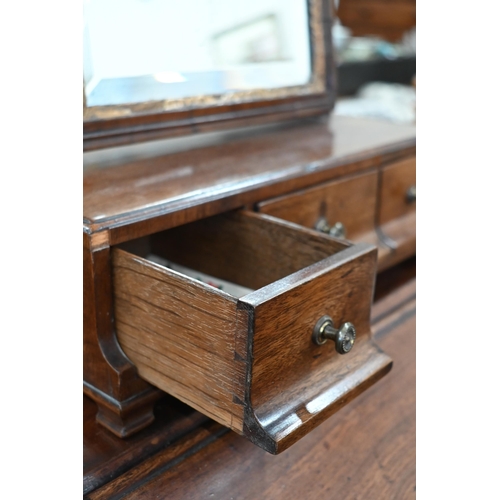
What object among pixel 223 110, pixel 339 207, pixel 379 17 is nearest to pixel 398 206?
pixel 339 207

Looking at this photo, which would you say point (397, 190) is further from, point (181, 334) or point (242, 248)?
point (181, 334)

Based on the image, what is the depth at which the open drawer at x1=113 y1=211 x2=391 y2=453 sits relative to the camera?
1.75ft

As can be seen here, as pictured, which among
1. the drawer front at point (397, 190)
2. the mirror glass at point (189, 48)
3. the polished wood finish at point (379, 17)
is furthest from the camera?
the polished wood finish at point (379, 17)

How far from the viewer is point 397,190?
1032 mm

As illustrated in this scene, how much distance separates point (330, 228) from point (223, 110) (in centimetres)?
25

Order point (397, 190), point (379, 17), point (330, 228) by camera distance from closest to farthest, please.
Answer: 1. point (330, 228)
2. point (397, 190)
3. point (379, 17)

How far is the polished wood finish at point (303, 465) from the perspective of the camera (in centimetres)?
61

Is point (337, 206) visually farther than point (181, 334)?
Yes

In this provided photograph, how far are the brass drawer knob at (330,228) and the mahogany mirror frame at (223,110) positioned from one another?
234 millimetres

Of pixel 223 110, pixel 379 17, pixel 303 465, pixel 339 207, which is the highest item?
pixel 379 17

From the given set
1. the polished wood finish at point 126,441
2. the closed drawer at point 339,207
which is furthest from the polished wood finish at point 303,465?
the closed drawer at point 339,207

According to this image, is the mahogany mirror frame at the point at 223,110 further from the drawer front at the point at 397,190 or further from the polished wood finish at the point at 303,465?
the polished wood finish at the point at 303,465
